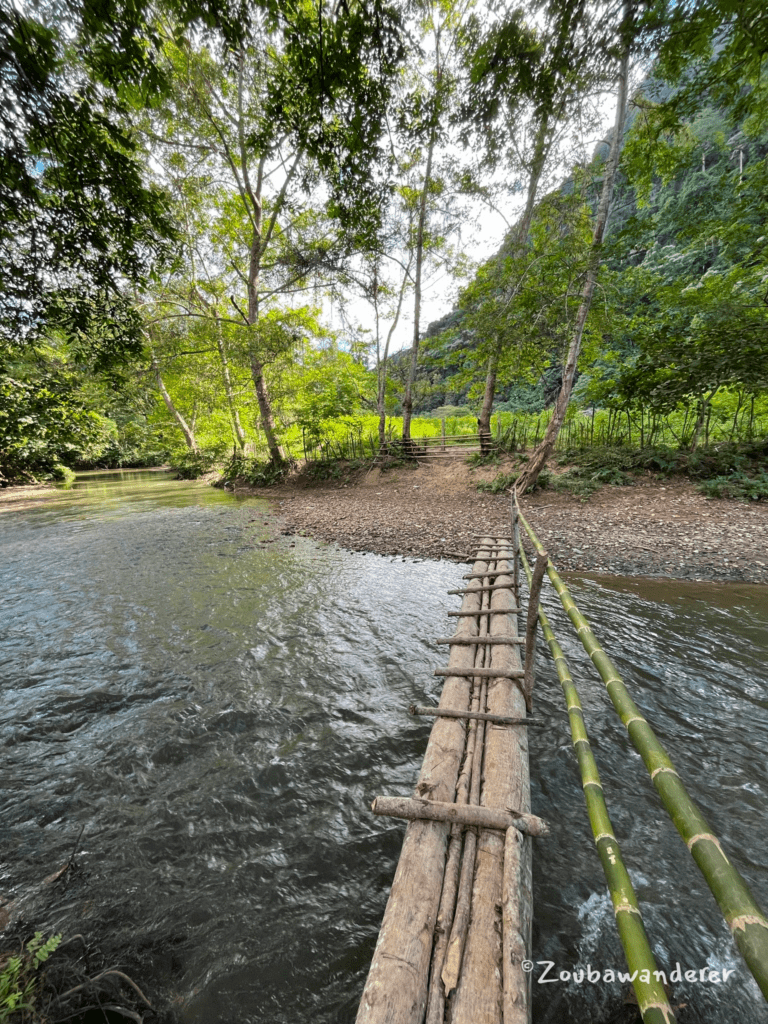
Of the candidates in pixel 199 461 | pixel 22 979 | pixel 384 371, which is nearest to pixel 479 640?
pixel 22 979

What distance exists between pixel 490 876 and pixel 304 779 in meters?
1.50

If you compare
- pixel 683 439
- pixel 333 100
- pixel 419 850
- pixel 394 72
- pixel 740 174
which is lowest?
pixel 419 850

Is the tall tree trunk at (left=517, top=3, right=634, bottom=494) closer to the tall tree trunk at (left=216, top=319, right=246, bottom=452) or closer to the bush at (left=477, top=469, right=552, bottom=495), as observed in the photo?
the bush at (left=477, top=469, right=552, bottom=495)

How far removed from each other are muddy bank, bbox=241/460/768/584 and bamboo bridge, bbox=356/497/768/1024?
448cm

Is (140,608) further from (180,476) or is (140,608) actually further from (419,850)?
(180,476)

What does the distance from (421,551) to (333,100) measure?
5950 millimetres

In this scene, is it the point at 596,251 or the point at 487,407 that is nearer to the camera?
the point at 596,251

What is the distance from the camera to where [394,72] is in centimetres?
343

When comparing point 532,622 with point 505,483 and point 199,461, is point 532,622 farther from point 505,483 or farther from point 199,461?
point 199,461

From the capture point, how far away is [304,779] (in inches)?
100

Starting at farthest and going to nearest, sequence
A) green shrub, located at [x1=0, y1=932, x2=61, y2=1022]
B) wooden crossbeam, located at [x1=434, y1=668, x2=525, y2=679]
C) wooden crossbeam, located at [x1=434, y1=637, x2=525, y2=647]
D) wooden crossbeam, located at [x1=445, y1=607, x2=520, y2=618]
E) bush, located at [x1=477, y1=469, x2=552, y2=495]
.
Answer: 1. bush, located at [x1=477, y1=469, x2=552, y2=495]
2. wooden crossbeam, located at [x1=445, y1=607, x2=520, y2=618]
3. wooden crossbeam, located at [x1=434, y1=637, x2=525, y2=647]
4. wooden crossbeam, located at [x1=434, y1=668, x2=525, y2=679]
5. green shrub, located at [x1=0, y1=932, x2=61, y2=1022]

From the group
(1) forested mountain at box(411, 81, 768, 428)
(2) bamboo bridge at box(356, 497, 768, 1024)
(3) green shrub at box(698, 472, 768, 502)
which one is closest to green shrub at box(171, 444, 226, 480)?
(1) forested mountain at box(411, 81, 768, 428)

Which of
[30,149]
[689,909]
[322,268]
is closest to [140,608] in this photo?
[30,149]

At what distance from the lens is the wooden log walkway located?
1.11 m
